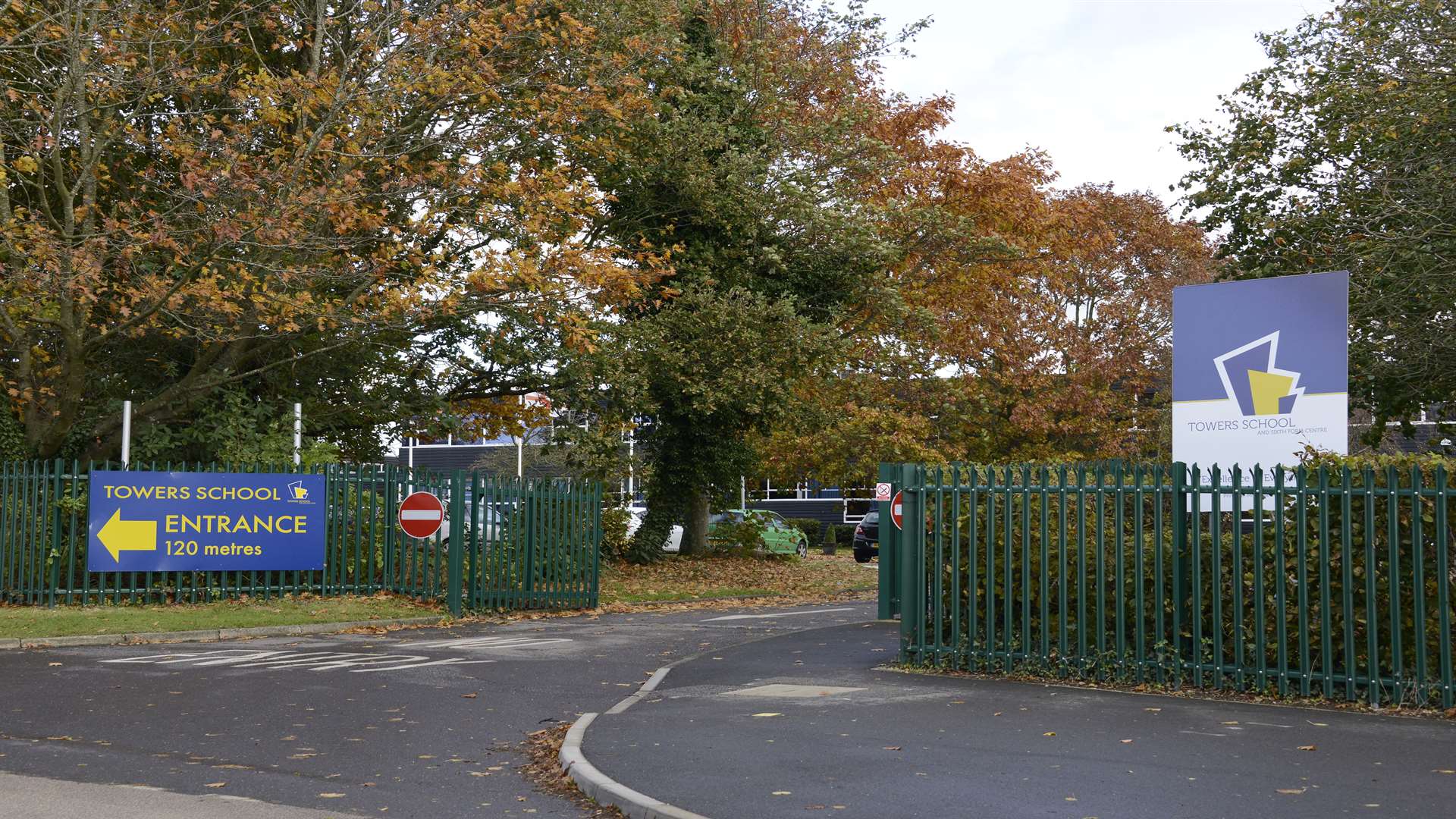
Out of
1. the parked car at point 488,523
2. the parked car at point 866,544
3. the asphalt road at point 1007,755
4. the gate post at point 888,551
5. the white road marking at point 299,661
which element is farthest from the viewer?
the parked car at point 866,544

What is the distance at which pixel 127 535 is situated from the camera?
18.5 m

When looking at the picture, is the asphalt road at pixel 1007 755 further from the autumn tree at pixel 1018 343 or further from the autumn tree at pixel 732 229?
the autumn tree at pixel 1018 343

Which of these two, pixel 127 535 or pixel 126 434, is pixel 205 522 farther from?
pixel 126 434

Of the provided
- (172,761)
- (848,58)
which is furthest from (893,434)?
(172,761)

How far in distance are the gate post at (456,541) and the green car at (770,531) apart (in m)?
14.0

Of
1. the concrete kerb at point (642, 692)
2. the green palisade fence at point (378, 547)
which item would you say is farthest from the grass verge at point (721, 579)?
the concrete kerb at point (642, 692)

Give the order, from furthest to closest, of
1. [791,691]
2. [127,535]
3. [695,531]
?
1. [695,531]
2. [127,535]
3. [791,691]

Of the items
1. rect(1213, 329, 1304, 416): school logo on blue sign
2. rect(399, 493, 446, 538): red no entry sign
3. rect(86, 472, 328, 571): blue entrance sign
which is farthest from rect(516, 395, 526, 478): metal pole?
rect(1213, 329, 1304, 416): school logo on blue sign

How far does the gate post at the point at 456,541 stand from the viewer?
1870 cm

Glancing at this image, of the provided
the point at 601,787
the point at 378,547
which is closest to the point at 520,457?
the point at 378,547

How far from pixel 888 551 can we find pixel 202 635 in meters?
8.12

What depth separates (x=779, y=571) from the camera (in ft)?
97.2

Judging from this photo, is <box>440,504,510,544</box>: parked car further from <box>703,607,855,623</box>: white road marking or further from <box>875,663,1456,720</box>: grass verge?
<box>875,663,1456,720</box>: grass verge

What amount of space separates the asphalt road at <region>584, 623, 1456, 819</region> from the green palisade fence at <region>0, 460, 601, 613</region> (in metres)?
8.50
